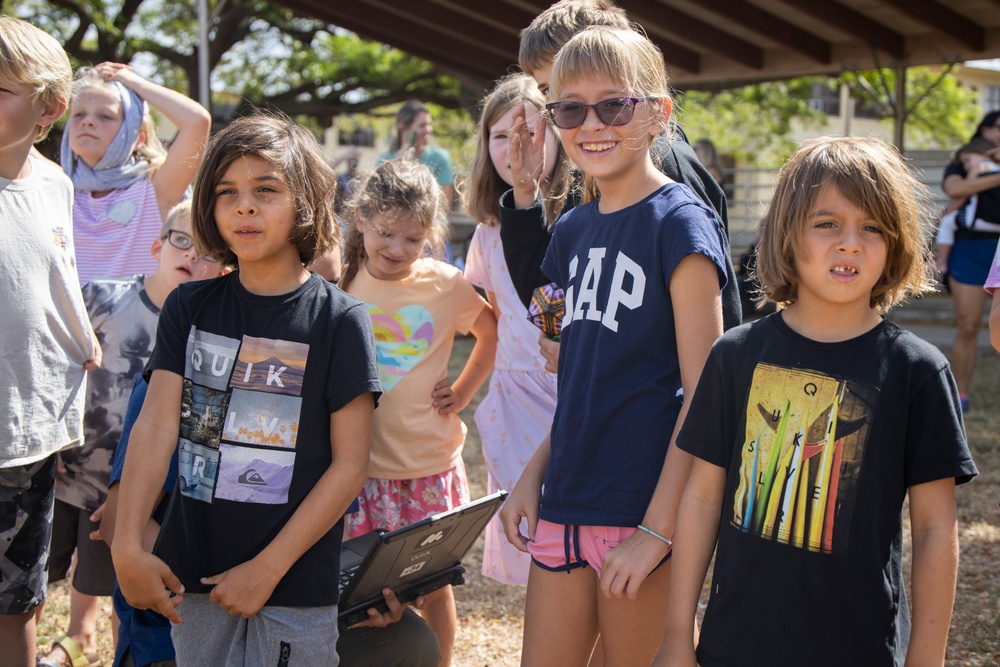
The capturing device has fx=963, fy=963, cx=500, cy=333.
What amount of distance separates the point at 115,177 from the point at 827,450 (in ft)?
9.23

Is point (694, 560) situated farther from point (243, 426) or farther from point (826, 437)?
point (243, 426)

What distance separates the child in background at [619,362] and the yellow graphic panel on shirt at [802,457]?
0.60 feet

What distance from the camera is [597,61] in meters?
1.95

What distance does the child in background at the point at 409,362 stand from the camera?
110 inches

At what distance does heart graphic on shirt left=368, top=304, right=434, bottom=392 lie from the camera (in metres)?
2.81

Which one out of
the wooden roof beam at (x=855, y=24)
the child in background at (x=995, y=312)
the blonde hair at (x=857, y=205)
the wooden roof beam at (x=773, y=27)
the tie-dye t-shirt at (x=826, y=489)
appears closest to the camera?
the tie-dye t-shirt at (x=826, y=489)

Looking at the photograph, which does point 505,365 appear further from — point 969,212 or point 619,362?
point 969,212

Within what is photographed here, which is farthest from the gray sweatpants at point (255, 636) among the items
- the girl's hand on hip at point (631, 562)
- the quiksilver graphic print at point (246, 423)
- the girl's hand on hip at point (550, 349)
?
the girl's hand on hip at point (550, 349)

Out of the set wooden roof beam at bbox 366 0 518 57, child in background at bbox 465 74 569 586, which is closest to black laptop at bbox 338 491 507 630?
child in background at bbox 465 74 569 586

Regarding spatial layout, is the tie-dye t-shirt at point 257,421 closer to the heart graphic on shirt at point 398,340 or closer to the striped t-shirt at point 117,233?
the heart graphic on shirt at point 398,340

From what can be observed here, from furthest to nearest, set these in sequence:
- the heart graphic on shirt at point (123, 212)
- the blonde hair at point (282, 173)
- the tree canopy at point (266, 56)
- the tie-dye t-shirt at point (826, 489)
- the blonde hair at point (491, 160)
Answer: the tree canopy at point (266, 56)
the heart graphic on shirt at point (123, 212)
the blonde hair at point (491, 160)
the blonde hair at point (282, 173)
the tie-dye t-shirt at point (826, 489)

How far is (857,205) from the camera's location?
5.41ft

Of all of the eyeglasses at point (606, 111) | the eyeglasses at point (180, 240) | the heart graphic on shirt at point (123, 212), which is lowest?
the eyeglasses at point (180, 240)

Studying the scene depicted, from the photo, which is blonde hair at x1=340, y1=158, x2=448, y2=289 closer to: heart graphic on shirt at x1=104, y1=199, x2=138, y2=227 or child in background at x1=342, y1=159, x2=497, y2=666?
child in background at x1=342, y1=159, x2=497, y2=666
